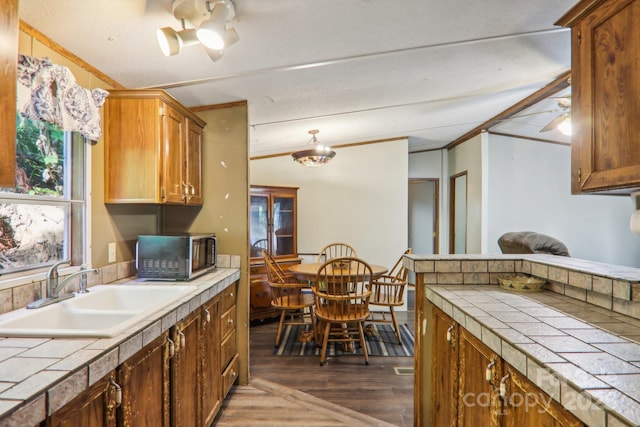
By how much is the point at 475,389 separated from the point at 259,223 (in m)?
3.17

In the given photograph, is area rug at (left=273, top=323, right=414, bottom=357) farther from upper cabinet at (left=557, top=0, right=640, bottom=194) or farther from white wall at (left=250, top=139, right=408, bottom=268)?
upper cabinet at (left=557, top=0, right=640, bottom=194)

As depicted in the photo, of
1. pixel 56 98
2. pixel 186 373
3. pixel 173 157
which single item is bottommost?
pixel 186 373

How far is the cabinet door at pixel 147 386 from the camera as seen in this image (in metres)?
1.14

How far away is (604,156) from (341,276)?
6.42 ft

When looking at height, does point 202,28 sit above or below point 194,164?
above

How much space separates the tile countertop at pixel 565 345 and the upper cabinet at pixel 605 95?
531 mm

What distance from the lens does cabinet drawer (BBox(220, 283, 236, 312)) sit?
7.50 feet

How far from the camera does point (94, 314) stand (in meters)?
1.46

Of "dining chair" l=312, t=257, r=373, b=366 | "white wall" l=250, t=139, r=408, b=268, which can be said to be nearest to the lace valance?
"dining chair" l=312, t=257, r=373, b=366

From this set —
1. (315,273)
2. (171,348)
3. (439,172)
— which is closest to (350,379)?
(315,273)

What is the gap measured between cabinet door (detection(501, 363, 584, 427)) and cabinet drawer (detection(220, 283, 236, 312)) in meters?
1.77

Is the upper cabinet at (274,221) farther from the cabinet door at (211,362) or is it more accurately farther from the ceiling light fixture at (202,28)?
the ceiling light fixture at (202,28)

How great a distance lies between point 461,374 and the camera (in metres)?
1.44

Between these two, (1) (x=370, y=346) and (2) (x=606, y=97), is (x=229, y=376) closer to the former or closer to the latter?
(1) (x=370, y=346)
